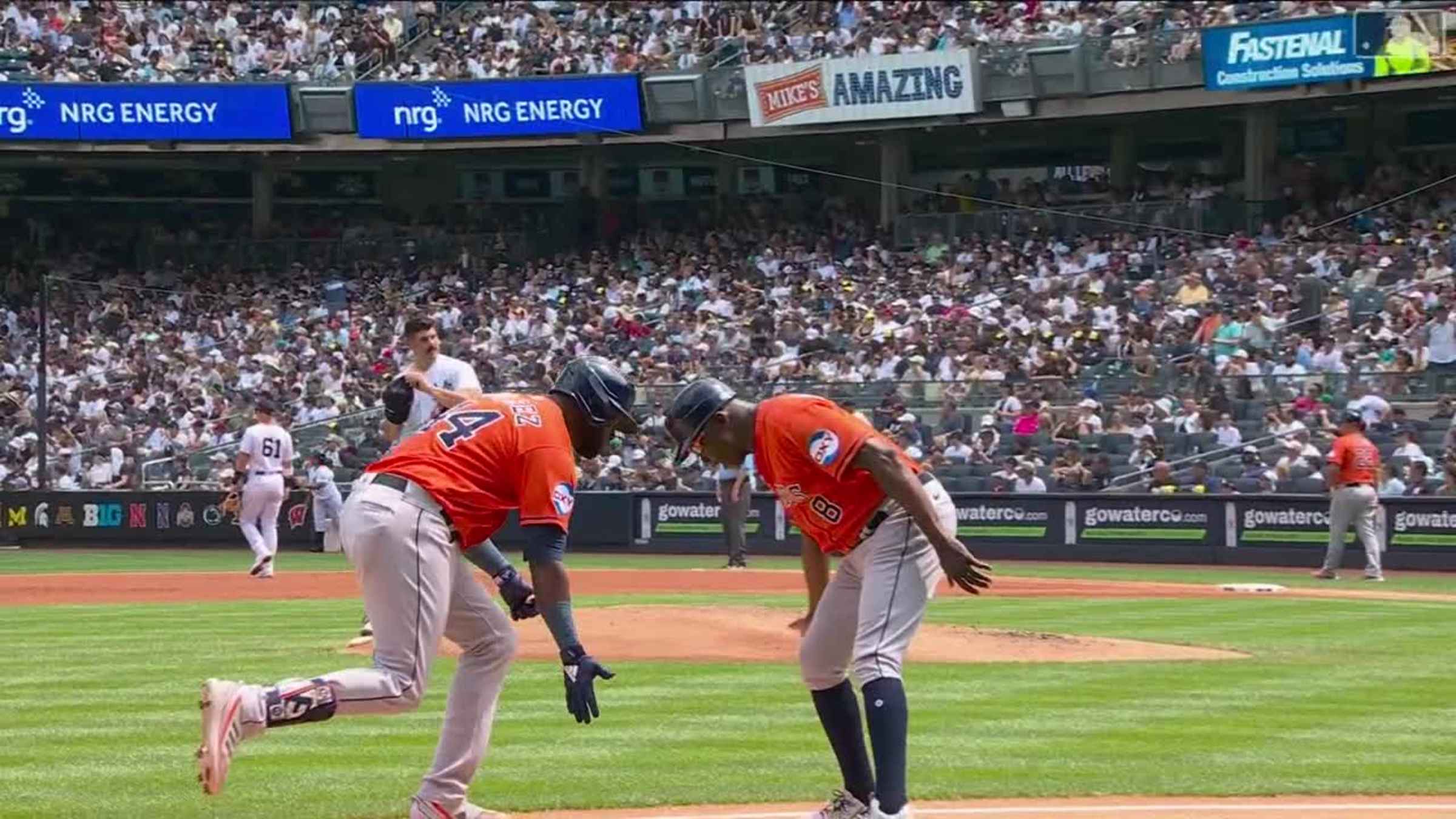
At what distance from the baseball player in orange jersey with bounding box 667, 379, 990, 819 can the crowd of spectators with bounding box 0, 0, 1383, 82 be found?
31910mm

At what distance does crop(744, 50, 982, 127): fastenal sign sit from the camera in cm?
3816

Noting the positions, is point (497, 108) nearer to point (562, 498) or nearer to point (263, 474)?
point (263, 474)

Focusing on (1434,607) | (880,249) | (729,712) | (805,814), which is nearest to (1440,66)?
(880,249)

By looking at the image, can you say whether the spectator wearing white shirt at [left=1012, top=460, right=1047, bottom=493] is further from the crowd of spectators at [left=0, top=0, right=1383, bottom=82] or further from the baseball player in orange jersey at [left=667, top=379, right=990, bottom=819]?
the baseball player in orange jersey at [left=667, top=379, right=990, bottom=819]

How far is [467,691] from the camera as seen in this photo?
7305mm

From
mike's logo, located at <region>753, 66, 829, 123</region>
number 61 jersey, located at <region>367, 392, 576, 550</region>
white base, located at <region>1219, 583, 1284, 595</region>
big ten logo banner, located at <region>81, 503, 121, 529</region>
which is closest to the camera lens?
number 61 jersey, located at <region>367, 392, 576, 550</region>

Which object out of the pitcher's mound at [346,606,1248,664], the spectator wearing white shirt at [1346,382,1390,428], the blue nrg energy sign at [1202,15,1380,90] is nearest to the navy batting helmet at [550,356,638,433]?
the pitcher's mound at [346,606,1248,664]

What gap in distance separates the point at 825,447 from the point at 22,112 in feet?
128

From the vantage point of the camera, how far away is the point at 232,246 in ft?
153

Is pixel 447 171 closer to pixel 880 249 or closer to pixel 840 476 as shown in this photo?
pixel 880 249

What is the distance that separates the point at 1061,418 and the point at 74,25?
26213 millimetres

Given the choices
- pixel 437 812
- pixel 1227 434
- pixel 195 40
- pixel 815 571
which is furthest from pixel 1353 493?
pixel 195 40

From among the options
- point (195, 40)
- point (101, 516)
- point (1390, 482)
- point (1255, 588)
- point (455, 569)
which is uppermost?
point (195, 40)

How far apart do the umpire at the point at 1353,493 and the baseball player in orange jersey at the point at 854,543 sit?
52.8 feet
